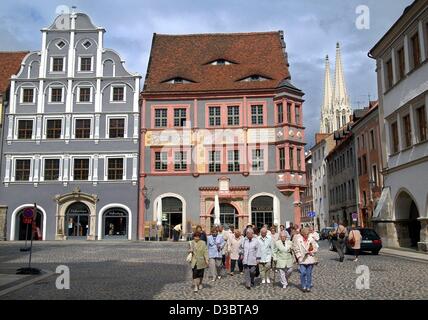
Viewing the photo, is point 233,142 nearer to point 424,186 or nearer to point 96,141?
point 96,141

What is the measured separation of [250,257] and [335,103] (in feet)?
370

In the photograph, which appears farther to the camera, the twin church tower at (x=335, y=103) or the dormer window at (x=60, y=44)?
the twin church tower at (x=335, y=103)

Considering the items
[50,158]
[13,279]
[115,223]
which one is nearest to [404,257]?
[13,279]

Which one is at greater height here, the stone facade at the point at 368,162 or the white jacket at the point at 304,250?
the stone facade at the point at 368,162

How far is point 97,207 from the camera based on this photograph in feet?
130

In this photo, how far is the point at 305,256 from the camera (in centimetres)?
1263

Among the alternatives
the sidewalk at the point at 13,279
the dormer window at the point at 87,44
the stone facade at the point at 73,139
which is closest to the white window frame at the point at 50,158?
the stone facade at the point at 73,139

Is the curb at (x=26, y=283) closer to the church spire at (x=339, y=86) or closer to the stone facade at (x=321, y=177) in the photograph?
the stone facade at (x=321, y=177)

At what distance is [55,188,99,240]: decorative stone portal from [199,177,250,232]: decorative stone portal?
8678 mm

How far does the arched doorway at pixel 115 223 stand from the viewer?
129ft

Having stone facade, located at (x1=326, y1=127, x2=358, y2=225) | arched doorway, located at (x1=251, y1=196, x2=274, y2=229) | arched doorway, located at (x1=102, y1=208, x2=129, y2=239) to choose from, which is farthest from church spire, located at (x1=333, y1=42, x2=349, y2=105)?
arched doorway, located at (x1=102, y1=208, x2=129, y2=239)

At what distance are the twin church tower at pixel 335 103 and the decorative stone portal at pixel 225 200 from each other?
275 feet
